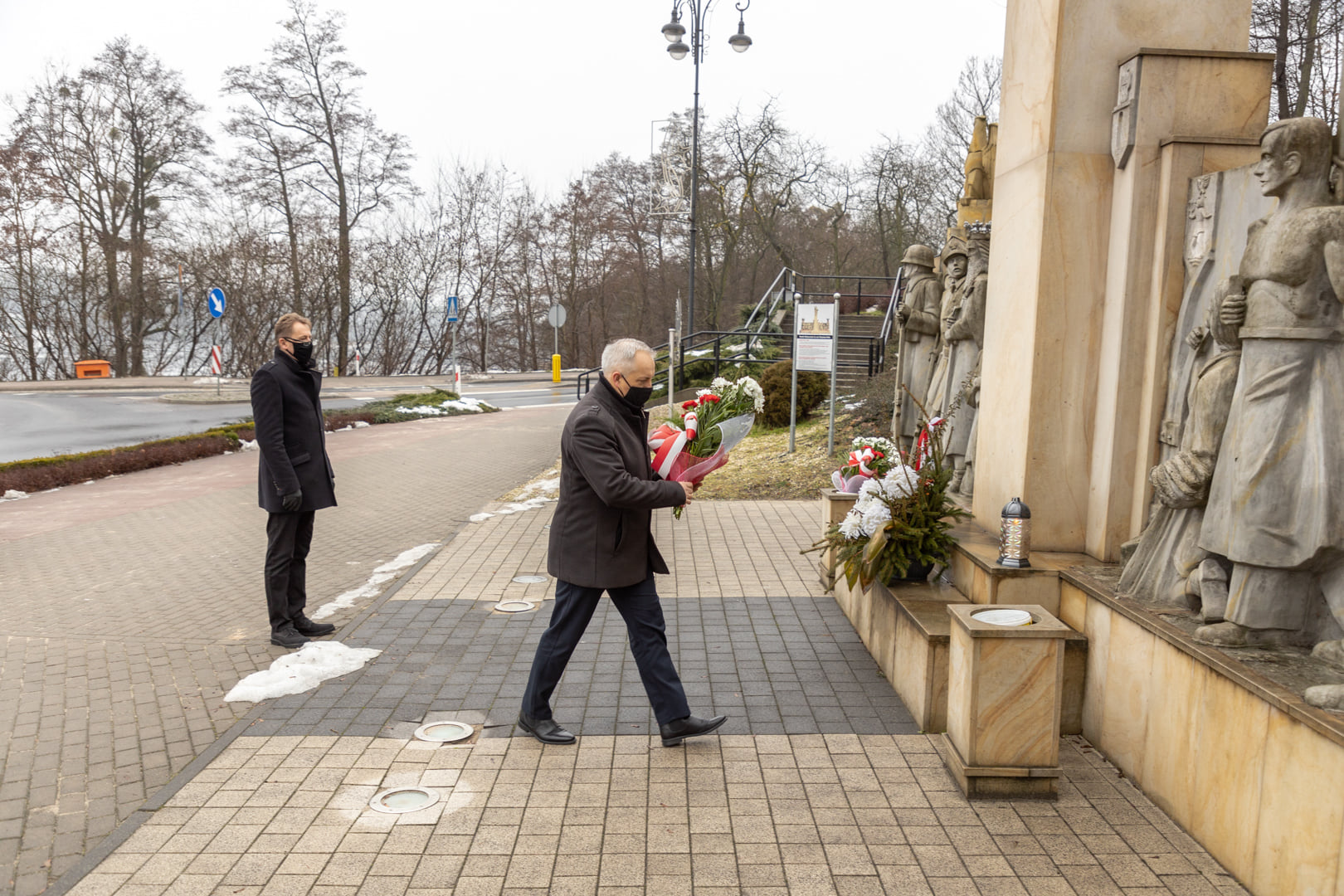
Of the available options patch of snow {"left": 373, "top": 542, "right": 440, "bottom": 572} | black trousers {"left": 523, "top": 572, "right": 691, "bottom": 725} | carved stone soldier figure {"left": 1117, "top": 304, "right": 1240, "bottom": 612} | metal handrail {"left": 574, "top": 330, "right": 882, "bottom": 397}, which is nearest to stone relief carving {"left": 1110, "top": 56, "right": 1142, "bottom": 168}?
carved stone soldier figure {"left": 1117, "top": 304, "right": 1240, "bottom": 612}

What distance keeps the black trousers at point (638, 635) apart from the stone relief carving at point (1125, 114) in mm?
3415

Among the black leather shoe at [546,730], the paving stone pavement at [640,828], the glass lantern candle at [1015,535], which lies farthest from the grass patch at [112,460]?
the glass lantern candle at [1015,535]

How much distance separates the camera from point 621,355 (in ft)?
14.5

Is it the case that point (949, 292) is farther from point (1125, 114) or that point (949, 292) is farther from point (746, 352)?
point (746, 352)

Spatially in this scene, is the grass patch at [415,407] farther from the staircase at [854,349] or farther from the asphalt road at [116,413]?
the staircase at [854,349]

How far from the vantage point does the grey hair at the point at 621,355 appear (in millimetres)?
4395

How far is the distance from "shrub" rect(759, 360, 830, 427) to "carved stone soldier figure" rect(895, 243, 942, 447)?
6.85m

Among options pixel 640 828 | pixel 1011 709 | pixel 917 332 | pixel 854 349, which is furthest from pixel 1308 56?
pixel 640 828

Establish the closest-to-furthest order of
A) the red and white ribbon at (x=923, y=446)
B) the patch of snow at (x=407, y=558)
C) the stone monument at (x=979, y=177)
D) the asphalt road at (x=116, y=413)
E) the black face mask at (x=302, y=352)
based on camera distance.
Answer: the red and white ribbon at (x=923, y=446) < the black face mask at (x=302, y=352) < the stone monument at (x=979, y=177) < the patch of snow at (x=407, y=558) < the asphalt road at (x=116, y=413)

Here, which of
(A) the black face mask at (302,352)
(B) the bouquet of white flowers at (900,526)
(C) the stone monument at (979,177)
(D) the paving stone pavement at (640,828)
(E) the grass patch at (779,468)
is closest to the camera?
(D) the paving stone pavement at (640,828)

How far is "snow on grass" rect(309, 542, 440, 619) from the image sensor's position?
728cm

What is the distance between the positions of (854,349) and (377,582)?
15272mm

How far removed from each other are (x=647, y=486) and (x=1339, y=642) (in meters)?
2.71

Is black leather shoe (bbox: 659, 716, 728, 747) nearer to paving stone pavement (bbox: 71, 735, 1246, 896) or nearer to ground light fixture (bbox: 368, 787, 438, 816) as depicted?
paving stone pavement (bbox: 71, 735, 1246, 896)
